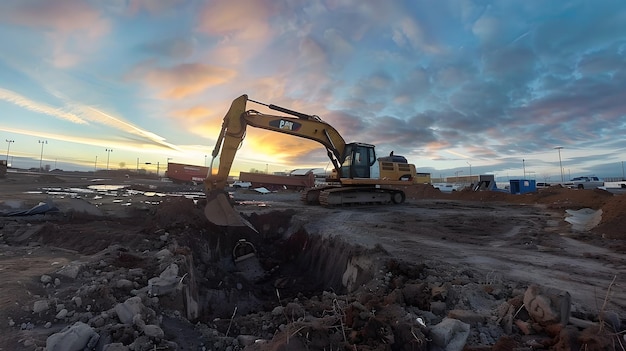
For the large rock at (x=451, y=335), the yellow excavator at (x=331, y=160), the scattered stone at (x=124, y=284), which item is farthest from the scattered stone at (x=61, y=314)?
the yellow excavator at (x=331, y=160)

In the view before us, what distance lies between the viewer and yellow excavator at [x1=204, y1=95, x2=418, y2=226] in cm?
1106

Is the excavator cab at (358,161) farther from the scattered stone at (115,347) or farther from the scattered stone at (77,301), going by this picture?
the scattered stone at (115,347)

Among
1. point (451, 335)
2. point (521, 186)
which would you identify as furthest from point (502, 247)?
point (521, 186)

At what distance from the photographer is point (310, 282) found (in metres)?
8.70

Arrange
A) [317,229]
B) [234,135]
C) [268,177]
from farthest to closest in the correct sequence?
[268,177], [234,135], [317,229]

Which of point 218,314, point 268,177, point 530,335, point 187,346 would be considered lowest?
point 218,314

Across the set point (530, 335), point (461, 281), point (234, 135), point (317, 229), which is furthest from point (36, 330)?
point (234, 135)

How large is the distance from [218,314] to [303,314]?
11.2 ft

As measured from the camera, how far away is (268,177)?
40.5 meters

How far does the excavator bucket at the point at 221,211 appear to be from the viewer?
10.2 meters

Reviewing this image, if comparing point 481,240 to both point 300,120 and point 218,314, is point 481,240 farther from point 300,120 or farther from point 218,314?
point 300,120

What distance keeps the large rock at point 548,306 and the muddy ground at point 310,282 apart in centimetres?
2

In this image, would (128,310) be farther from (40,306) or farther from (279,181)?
(279,181)

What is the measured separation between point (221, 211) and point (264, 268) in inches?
93.7
